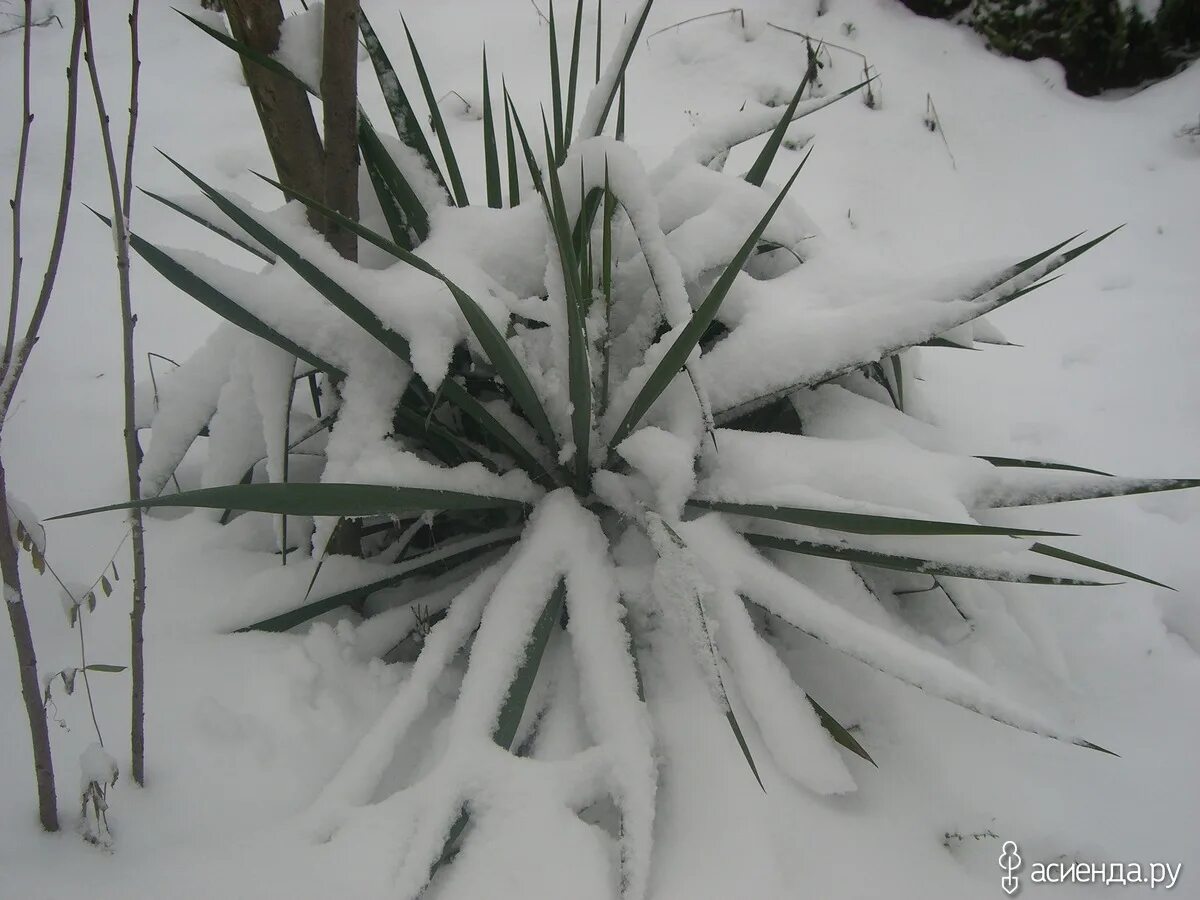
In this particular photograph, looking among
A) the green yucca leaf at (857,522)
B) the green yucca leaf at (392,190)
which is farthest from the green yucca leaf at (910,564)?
the green yucca leaf at (392,190)

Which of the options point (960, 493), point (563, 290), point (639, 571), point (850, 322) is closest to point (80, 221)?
point (563, 290)

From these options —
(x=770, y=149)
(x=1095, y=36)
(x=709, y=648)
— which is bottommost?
(x=709, y=648)

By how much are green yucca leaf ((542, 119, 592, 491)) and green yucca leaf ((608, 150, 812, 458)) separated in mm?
58

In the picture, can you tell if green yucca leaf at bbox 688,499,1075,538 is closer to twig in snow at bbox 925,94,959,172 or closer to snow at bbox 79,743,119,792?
snow at bbox 79,743,119,792

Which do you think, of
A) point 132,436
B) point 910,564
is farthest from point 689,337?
point 132,436

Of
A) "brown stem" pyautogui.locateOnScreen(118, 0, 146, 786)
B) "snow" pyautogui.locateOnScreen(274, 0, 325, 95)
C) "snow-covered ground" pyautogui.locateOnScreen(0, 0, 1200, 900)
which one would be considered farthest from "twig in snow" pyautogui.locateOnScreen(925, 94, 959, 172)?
"brown stem" pyautogui.locateOnScreen(118, 0, 146, 786)

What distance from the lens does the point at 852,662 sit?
3.16 ft

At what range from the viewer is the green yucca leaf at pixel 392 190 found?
3.45 feet

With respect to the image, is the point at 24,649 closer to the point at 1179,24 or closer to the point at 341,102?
the point at 341,102

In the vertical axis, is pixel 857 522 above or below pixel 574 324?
below

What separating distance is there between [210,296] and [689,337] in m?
0.53

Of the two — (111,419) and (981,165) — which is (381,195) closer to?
(111,419)

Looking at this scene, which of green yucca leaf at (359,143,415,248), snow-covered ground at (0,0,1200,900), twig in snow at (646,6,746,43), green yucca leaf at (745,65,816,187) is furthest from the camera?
twig in snow at (646,6,746,43)

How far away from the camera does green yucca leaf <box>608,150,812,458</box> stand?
812mm
